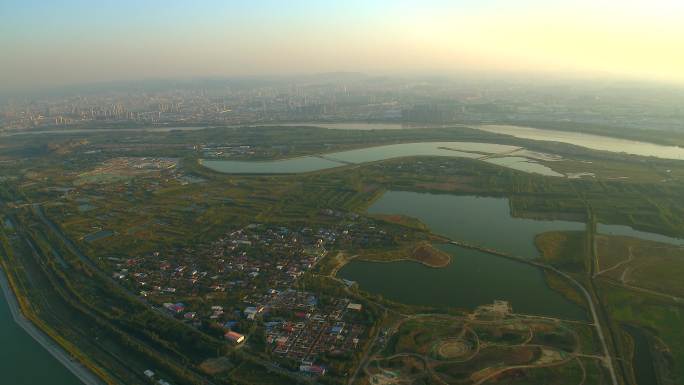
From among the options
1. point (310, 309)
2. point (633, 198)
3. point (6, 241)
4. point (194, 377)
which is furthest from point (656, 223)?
point (6, 241)

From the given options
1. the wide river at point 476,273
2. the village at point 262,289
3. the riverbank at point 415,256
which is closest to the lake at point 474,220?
the wide river at point 476,273

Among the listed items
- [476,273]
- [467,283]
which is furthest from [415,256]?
[467,283]

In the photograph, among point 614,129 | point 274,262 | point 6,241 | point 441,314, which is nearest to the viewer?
point 441,314

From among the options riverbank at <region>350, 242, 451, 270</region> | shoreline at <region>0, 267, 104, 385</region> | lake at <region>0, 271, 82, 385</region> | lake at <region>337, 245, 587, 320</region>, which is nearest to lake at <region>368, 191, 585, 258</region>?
lake at <region>337, 245, 587, 320</region>

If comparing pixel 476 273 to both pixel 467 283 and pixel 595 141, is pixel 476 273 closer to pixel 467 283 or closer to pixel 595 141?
pixel 467 283

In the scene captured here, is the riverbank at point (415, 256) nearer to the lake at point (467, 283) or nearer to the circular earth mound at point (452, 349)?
the lake at point (467, 283)

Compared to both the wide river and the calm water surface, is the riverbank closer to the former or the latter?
the wide river

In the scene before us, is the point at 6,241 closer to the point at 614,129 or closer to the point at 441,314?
the point at 441,314
